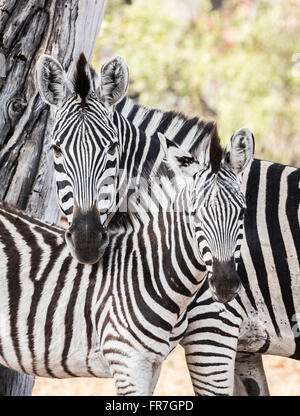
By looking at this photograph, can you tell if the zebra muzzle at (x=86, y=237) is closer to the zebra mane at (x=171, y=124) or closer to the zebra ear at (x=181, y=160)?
the zebra ear at (x=181, y=160)

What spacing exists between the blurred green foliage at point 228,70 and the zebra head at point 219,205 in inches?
336

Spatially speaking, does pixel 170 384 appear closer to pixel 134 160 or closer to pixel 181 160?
pixel 134 160

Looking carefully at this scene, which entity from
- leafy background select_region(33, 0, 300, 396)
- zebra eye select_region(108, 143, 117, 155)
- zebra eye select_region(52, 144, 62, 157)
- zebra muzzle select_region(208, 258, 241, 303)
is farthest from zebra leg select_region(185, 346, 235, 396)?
leafy background select_region(33, 0, 300, 396)

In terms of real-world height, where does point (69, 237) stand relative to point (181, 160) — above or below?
below

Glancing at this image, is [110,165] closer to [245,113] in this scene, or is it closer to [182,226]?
[182,226]

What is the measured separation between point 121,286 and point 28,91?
2.19 m

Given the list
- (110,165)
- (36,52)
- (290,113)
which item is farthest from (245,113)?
(110,165)

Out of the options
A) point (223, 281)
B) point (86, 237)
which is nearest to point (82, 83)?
point (86, 237)

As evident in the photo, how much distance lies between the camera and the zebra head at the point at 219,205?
4.61 metres

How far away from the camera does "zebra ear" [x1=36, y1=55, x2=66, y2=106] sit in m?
5.34

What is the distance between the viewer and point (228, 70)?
14.4m

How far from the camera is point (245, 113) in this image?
1384 centimetres

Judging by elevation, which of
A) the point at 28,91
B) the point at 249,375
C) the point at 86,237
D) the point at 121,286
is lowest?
the point at 249,375
